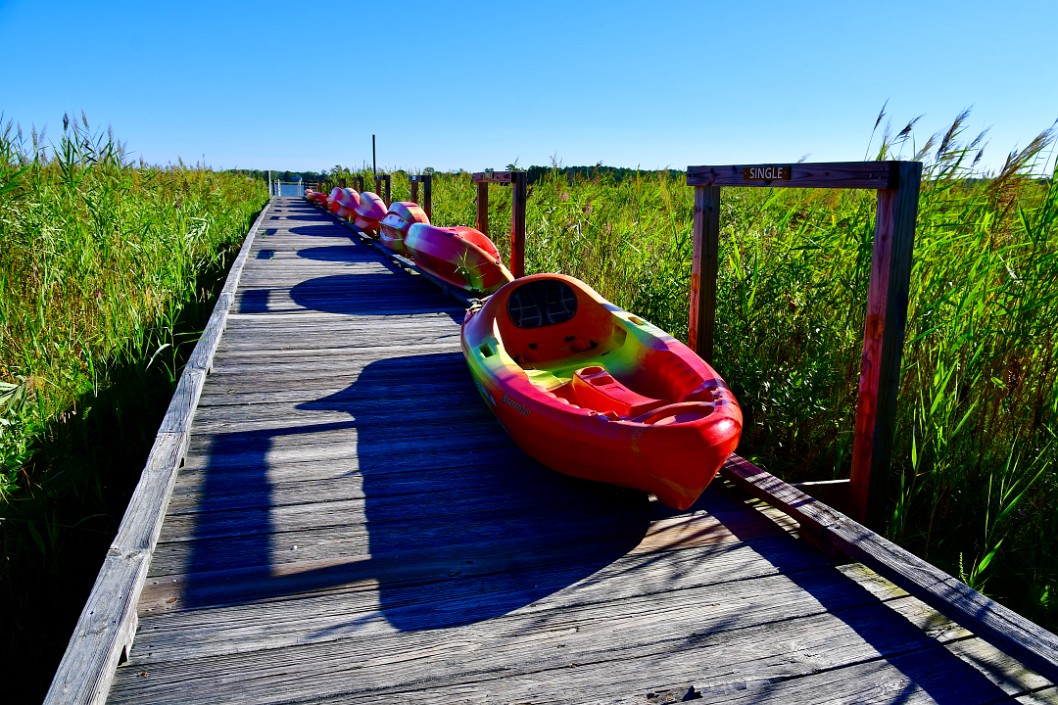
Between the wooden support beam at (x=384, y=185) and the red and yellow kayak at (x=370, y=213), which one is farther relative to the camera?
the wooden support beam at (x=384, y=185)

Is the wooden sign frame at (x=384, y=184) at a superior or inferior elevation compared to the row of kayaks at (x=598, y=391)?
superior

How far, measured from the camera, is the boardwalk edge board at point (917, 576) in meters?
1.94

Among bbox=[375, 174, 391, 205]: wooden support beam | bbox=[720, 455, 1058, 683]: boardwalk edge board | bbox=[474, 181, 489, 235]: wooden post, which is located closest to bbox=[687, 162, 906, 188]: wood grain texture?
bbox=[720, 455, 1058, 683]: boardwalk edge board

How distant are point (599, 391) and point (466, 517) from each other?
80cm

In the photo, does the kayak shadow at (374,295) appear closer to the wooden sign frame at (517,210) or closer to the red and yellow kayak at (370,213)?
the wooden sign frame at (517,210)

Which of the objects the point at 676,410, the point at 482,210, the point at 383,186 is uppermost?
the point at 383,186

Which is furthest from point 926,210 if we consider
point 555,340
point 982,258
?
point 555,340

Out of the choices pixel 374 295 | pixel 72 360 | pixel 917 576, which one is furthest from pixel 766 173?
pixel 374 295

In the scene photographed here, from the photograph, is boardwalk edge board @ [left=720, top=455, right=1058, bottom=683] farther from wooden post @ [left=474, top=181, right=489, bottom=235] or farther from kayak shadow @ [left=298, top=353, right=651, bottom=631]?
wooden post @ [left=474, top=181, right=489, bottom=235]

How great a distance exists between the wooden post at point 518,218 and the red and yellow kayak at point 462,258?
14 centimetres

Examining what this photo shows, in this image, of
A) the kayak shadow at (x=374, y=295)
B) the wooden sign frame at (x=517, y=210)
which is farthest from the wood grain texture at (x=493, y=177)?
the kayak shadow at (x=374, y=295)

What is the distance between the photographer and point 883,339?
263cm

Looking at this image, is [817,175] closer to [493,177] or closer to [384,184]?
[493,177]

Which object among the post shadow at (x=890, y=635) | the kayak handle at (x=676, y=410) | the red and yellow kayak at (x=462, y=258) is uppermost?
the red and yellow kayak at (x=462, y=258)
